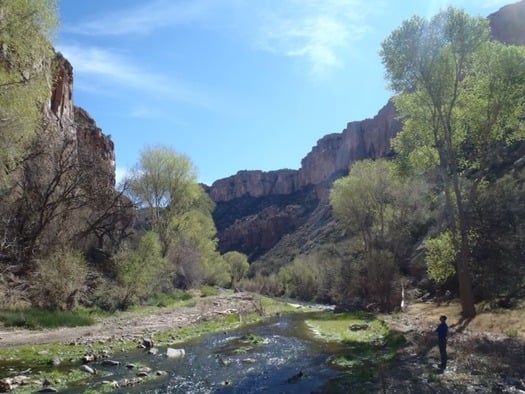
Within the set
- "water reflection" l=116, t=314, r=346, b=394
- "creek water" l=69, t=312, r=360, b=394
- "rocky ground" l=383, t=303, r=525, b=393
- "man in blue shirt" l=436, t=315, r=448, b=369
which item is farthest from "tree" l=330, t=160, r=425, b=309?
"man in blue shirt" l=436, t=315, r=448, b=369

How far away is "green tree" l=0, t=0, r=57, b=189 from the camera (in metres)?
11.6

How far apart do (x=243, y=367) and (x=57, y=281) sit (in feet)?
50.7

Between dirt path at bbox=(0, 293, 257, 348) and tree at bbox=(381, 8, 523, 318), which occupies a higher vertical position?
tree at bbox=(381, 8, 523, 318)

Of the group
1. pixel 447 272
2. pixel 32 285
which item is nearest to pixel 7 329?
pixel 32 285

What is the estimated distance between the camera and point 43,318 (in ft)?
79.6

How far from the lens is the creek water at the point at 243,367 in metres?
13.6

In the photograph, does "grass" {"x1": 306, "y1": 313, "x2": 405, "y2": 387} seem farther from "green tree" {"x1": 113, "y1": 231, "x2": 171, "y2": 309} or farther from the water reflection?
"green tree" {"x1": 113, "y1": 231, "x2": 171, "y2": 309}

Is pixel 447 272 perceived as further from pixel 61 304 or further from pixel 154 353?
pixel 61 304

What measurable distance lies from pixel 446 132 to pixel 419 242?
2897 centimetres

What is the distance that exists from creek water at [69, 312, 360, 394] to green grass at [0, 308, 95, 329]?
7500 millimetres

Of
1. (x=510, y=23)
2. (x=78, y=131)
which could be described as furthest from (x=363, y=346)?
(x=510, y=23)

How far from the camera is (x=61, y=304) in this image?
2698 cm

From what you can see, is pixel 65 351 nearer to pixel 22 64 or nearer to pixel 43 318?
pixel 43 318

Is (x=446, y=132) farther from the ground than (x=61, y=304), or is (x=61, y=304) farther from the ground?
(x=446, y=132)
